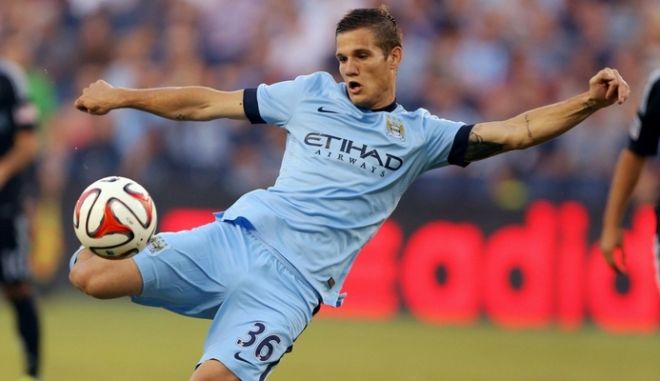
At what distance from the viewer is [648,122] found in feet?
26.5

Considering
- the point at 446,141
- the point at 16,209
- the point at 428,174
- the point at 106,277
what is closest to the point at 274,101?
the point at 446,141

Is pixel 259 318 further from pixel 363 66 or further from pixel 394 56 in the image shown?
pixel 394 56

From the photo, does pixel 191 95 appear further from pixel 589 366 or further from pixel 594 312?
pixel 594 312

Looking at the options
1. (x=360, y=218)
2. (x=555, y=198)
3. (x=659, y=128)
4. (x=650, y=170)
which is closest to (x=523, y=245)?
(x=555, y=198)

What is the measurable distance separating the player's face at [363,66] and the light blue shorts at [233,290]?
91 centimetres

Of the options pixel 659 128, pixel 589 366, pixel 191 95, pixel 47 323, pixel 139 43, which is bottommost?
pixel 47 323

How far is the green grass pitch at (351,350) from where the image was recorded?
36.6 feet

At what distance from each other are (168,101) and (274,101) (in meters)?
0.55

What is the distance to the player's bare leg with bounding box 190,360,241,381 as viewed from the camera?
21.7ft

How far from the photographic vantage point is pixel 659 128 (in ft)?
26.4

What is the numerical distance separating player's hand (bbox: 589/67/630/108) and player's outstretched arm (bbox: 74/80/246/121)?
179 cm

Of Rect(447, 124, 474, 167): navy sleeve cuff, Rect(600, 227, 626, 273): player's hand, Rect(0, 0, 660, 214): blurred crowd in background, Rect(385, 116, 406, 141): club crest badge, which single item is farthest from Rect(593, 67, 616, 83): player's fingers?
Rect(0, 0, 660, 214): blurred crowd in background

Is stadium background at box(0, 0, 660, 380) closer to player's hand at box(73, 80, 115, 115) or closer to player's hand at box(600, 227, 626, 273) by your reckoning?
player's hand at box(600, 227, 626, 273)

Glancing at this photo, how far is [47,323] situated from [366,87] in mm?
7943
